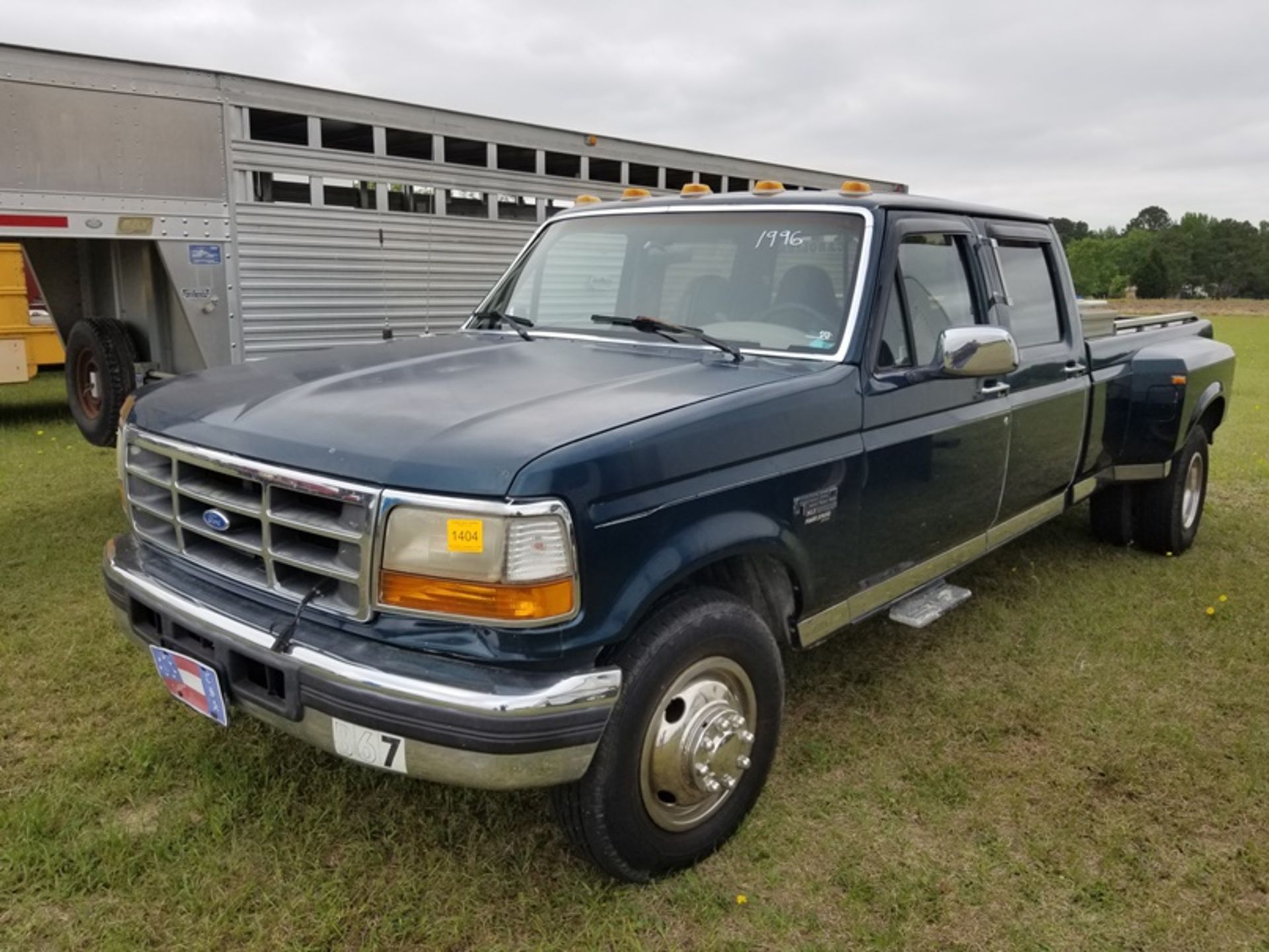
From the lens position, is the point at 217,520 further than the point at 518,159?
No

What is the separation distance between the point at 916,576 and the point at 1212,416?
3.40 m

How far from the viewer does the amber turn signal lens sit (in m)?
2.24

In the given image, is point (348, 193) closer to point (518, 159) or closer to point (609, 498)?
point (518, 159)

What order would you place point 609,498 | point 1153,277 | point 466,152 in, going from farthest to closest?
point 1153,277 → point 466,152 → point 609,498

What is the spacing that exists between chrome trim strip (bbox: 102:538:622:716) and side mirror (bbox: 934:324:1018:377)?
169 centimetres

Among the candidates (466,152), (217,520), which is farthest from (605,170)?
(217,520)

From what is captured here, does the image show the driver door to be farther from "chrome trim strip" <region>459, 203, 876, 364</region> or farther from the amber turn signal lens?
the amber turn signal lens

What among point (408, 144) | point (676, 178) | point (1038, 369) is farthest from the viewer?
point (676, 178)

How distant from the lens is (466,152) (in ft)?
26.7

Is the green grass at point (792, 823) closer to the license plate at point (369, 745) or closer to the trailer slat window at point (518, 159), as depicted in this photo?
the license plate at point (369, 745)

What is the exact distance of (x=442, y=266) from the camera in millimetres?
8148

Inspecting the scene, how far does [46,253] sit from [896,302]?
616 centimetres

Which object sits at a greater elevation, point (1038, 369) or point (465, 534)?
point (1038, 369)

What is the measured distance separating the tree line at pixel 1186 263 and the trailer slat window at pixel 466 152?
280ft
